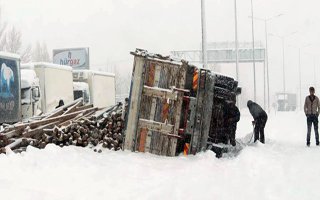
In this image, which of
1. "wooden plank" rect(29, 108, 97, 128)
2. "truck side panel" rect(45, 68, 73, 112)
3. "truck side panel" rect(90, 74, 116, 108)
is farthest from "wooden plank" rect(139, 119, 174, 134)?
"truck side panel" rect(90, 74, 116, 108)

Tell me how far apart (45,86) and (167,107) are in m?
10.2

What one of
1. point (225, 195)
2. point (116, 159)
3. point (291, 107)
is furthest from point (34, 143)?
point (291, 107)

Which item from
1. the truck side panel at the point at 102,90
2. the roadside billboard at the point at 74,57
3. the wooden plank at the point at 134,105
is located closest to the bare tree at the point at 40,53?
the roadside billboard at the point at 74,57

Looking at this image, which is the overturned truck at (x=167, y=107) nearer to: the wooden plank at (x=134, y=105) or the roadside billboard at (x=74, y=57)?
the wooden plank at (x=134, y=105)

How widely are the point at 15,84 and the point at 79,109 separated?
152 inches

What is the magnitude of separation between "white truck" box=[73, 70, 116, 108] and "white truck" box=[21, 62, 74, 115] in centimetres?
211

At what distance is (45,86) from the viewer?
67.5 feet

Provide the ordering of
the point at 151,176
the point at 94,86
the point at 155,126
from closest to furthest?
the point at 151,176 → the point at 155,126 → the point at 94,86

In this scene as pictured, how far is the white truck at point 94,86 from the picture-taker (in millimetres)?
25252

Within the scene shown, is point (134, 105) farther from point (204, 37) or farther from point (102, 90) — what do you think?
point (102, 90)

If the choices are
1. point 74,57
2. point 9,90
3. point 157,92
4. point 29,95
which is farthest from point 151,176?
point 74,57

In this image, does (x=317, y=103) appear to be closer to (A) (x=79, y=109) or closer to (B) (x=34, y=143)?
(A) (x=79, y=109)

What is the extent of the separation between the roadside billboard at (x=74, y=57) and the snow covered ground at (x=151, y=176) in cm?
3747

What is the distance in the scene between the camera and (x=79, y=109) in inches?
583
